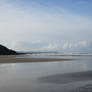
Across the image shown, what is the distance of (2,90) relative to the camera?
27.2 feet

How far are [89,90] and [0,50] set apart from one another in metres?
77.1

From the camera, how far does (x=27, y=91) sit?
8.16 meters

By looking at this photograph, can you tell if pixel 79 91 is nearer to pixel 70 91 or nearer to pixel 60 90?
pixel 70 91

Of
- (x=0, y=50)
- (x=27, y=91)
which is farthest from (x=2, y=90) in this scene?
(x=0, y=50)

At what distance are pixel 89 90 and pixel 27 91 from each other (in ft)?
11.2

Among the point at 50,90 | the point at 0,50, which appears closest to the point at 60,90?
the point at 50,90

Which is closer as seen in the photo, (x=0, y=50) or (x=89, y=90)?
(x=89, y=90)

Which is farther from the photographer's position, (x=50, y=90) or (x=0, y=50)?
(x=0, y=50)

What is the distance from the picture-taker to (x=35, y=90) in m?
8.41

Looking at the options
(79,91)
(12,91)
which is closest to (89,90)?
(79,91)

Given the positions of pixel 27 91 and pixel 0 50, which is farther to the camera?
pixel 0 50

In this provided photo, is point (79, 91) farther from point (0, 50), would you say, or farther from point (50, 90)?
point (0, 50)

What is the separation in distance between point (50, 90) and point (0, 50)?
76058 mm

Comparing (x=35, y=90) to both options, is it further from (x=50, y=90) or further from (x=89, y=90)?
(x=89, y=90)
